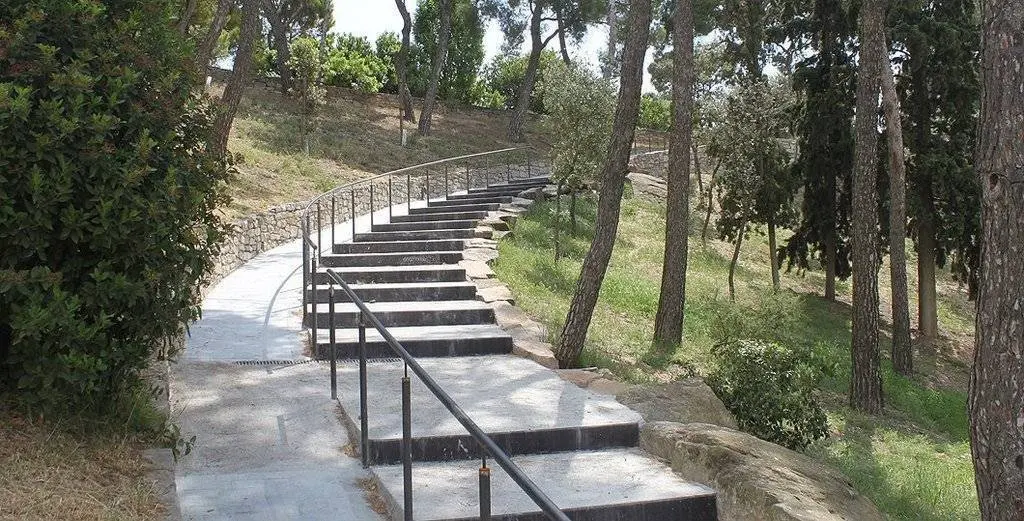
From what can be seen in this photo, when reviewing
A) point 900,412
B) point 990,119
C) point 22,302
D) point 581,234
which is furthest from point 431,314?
point 581,234

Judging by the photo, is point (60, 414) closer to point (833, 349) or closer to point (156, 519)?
point (156, 519)

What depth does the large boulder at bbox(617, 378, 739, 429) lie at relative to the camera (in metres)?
7.23

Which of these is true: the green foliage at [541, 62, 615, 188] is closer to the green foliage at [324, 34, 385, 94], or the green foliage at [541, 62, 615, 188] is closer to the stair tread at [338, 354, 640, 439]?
the stair tread at [338, 354, 640, 439]

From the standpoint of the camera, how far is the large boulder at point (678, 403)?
723 cm

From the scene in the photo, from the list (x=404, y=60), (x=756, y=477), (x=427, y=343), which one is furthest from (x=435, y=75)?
(x=756, y=477)

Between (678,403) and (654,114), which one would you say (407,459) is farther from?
(654,114)

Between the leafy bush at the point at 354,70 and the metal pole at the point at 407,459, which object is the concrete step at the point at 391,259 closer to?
the metal pole at the point at 407,459

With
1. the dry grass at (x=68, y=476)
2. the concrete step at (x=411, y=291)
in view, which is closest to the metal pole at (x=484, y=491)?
the dry grass at (x=68, y=476)

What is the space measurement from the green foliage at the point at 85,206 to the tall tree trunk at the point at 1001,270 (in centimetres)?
442

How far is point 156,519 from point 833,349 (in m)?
15.4

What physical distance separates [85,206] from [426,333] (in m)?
5.29

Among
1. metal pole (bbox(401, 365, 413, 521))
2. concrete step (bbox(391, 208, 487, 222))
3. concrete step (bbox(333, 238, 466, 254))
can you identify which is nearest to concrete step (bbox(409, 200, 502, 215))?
concrete step (bbox(391, 208, 487, 222))

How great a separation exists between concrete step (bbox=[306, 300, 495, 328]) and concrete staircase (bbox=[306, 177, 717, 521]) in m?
0.01

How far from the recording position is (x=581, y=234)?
2261 centimetres
